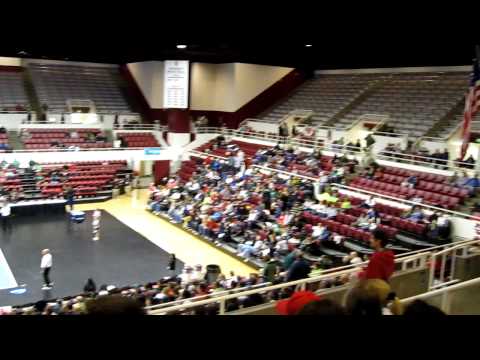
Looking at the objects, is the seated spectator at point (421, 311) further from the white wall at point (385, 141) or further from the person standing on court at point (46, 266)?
the white wall at point (385, 141)

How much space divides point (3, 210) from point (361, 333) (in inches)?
748

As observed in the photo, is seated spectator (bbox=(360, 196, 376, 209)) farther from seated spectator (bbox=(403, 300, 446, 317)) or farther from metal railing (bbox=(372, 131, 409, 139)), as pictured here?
seated spectator (bbox=(403, 300, 446, 317))

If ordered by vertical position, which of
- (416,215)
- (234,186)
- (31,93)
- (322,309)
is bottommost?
(234,186)

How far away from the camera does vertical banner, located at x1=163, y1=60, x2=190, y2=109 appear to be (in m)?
26.0

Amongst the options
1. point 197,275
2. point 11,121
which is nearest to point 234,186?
point 197,275

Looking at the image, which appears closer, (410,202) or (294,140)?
(410,202)

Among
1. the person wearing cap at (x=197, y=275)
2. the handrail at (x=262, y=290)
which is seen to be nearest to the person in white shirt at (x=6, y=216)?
the person wearing cap at (x=197, y=275)

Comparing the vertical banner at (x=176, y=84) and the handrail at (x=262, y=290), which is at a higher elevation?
the vertical banner at (x=176, y=84)

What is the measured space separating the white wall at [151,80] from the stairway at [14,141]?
843cm

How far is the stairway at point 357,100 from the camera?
2645 cm

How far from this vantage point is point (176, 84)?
26.5 meters

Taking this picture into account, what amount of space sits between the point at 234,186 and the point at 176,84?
8380 millimetres

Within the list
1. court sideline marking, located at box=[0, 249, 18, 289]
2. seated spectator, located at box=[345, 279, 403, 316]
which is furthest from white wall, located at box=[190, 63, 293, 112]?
seated spectator, located at box=[345, 279, 403, 316]

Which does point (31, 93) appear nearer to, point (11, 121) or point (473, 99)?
point (11, 121)
